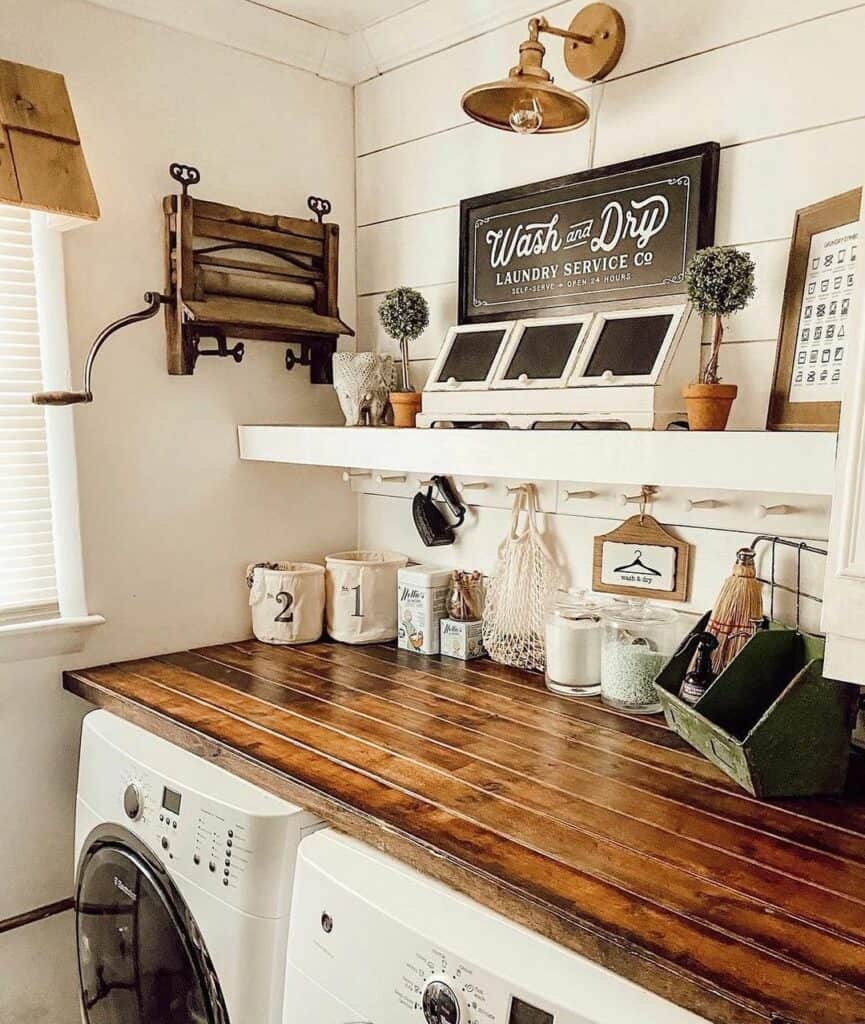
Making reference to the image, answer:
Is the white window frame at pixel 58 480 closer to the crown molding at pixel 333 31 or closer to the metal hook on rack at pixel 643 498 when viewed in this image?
the crown molding at pixel 333 31

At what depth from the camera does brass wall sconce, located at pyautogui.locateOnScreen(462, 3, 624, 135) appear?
5.00 ft

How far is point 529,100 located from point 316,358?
886 millimetres

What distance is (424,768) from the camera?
1.42 metres

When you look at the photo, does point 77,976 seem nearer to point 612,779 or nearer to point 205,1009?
point 205,1009

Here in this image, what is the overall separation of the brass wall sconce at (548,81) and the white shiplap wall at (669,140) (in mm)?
37

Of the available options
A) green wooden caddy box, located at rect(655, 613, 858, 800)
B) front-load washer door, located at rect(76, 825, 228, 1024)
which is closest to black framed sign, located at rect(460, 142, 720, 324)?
green wooden caddy box, located at rect(655, 613, 858, 800)

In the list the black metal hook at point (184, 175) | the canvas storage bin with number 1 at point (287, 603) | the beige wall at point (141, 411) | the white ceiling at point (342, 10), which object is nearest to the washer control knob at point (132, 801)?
the beige wall at point (141, 411)

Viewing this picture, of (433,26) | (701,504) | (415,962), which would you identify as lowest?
(415,962)

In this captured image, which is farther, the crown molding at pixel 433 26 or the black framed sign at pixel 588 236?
the crown molding at pixel 433 26

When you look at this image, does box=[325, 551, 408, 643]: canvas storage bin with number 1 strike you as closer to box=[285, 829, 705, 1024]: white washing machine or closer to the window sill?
the window sill

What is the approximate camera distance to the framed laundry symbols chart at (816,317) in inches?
54.3

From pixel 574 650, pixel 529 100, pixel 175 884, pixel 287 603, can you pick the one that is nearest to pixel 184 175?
pixel 529 100

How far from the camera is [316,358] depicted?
2.27 metres

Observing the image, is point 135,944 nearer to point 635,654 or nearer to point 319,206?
point 635,654
